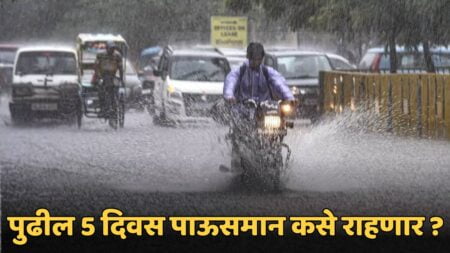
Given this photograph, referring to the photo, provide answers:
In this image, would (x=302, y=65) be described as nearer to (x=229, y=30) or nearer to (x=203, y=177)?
(x=203, y=177)

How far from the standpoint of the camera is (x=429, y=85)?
21438 millimetres

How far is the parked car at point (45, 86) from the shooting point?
26.6 metres

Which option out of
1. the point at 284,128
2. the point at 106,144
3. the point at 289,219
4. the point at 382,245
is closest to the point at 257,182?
the point at 284,128

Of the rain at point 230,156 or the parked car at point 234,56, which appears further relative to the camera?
the parked car at point 234,56

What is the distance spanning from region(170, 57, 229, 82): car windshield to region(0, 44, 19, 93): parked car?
418 inches

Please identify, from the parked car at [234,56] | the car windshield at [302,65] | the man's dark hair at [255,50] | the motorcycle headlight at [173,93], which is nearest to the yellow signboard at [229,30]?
the parked car at [234,56]

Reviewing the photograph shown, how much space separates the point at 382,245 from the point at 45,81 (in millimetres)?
18266

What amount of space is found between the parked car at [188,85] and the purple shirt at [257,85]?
1298cm

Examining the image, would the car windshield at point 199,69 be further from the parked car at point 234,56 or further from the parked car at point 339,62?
the parked car at point 234,56

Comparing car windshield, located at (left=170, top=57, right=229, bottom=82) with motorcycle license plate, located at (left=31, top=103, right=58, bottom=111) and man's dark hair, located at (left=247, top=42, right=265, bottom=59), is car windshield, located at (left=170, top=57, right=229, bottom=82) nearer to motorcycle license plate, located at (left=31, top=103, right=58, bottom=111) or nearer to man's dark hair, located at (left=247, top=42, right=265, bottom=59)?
motorcycle license plate, located at (left=31, top=103, right=58, bottom=111)

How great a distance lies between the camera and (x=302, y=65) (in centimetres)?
2956

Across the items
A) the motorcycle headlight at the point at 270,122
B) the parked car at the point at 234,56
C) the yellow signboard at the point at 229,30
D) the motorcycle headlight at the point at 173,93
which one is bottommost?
the motorcycle headlight at the point at 173,93

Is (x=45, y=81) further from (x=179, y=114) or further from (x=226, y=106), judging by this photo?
(x=226, y=106)

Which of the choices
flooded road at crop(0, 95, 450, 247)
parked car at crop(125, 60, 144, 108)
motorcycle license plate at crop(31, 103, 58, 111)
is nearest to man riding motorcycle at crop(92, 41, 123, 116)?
motorcycle license plate at crop(31, 103, 58, 111)
